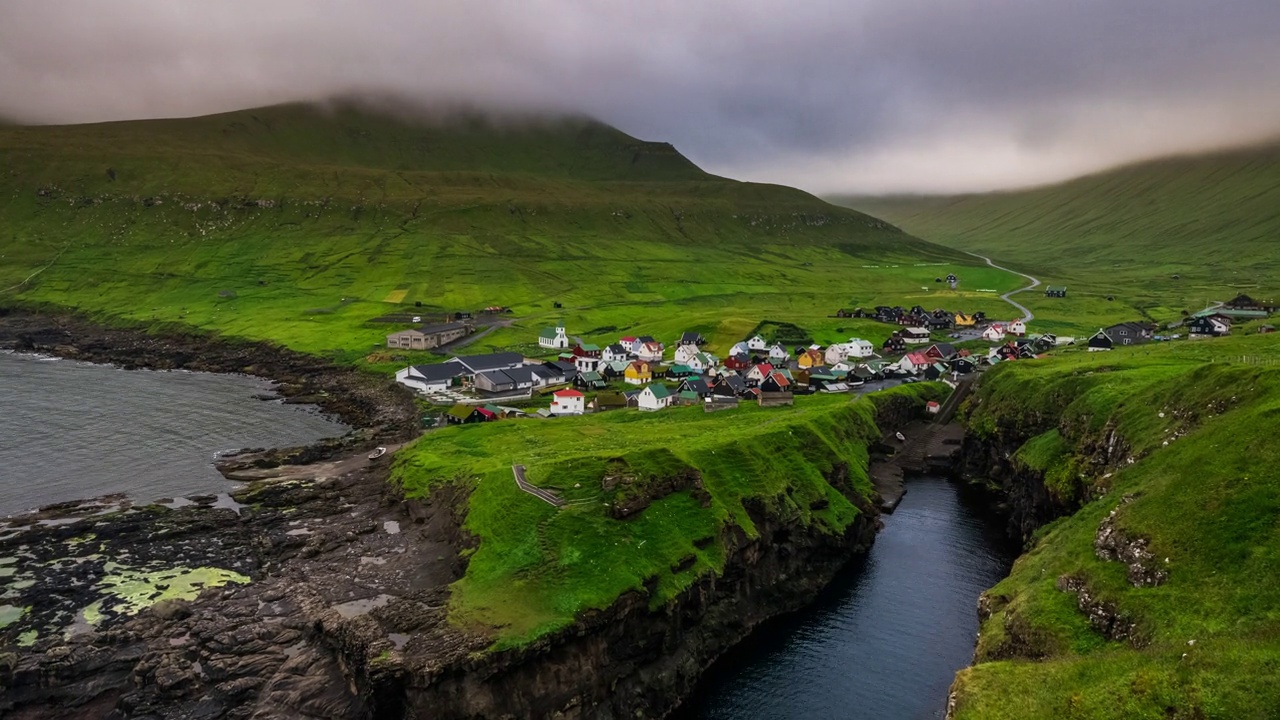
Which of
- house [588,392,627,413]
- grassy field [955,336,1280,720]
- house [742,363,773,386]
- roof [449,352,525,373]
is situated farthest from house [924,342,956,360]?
roof [449,352,525,373]

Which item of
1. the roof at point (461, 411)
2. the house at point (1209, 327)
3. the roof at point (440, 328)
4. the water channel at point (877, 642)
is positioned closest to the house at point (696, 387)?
the roof at point (461, 411)

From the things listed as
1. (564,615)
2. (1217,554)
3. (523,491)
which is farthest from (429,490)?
(1217,554)

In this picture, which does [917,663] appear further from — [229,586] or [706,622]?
[229,586]

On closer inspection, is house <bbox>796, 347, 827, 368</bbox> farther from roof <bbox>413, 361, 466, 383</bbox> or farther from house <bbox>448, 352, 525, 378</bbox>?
roof <bbox>413, 361, 466, 383</bbox>

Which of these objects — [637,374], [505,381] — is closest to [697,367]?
[637,374]

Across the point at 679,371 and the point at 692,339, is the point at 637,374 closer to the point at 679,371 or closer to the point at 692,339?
the point at 679,371

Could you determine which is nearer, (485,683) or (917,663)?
(485,683)
